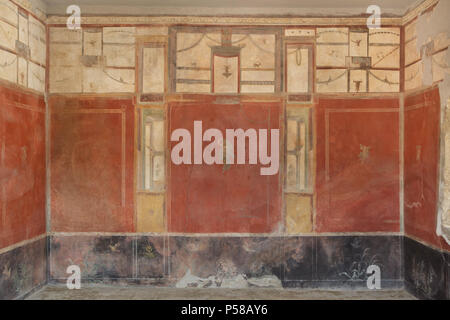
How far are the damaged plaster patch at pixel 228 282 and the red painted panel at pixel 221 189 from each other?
1.68 feet

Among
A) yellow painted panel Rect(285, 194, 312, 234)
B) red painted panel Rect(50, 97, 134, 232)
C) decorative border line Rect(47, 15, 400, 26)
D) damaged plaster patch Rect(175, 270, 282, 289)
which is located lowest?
damaged plaster patch Rect(175, 270, 282, 289)

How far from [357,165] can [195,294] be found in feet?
7.39

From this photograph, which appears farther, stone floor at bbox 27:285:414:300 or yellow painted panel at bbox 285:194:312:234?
yellow painted panel at bbox 285:194:312:234

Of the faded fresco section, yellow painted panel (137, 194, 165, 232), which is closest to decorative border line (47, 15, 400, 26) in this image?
the faded fresco section

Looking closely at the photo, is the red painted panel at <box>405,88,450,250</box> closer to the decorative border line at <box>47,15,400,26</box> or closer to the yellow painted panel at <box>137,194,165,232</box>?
the decorative border line at <box>47,15,400,26</box>

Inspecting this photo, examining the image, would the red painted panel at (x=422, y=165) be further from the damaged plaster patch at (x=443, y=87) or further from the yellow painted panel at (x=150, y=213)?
the yellow painted panel at (x=150, y=213)

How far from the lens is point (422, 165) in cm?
391

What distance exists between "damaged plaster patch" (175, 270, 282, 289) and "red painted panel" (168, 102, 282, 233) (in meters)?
Answer: 0.51

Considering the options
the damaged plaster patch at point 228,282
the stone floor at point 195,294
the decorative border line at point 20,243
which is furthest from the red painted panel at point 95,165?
the damaged plaster patch at point 228,282

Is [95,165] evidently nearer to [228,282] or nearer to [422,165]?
[228,282]

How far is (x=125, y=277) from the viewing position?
169 inches

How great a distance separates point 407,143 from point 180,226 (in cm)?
265

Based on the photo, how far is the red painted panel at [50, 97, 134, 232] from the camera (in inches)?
169

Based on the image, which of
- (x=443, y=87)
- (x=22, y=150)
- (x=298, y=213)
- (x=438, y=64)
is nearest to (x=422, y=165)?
(x=443, y=87)
